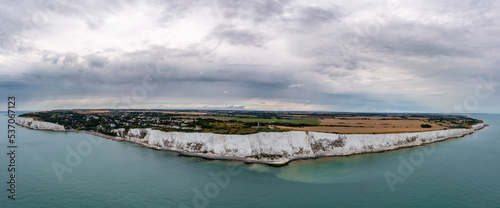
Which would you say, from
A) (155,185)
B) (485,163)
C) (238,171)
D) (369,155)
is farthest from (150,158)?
(485,163)

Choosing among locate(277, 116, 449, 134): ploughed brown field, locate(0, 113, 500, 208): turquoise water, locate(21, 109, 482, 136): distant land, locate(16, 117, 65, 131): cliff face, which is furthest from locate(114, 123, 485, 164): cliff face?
locate(16, 117, 65, 131): cliff face

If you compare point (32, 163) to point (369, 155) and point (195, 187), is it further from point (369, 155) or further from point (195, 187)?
point (369, 155)

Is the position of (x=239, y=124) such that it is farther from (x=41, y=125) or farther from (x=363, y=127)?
(x=41, y=125)

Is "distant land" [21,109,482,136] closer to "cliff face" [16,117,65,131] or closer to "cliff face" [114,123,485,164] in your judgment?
"cliff face" [114,123,485,164]

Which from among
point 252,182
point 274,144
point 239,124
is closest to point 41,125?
point 239,124

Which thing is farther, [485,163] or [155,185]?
[485,163]

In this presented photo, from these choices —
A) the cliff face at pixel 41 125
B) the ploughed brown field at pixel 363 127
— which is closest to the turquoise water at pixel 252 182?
the ploughed brown field at pixel 363 127
